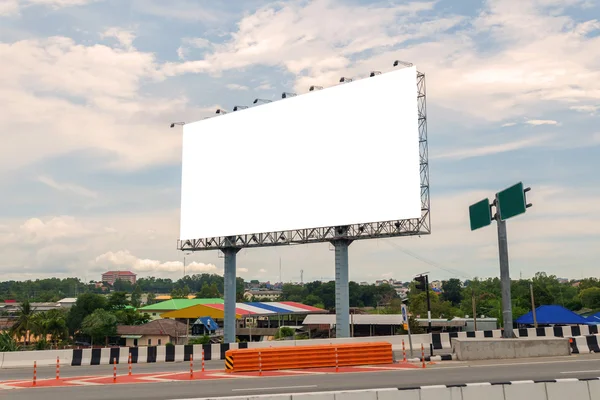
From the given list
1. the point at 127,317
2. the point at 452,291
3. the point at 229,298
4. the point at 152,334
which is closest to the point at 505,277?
the point at 229,298

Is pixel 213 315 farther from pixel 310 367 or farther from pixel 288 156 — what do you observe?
pixel 310 367

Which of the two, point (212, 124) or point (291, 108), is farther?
point (212, 124)

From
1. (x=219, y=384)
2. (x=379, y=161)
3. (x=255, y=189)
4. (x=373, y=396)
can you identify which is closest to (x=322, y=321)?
(x=255, y=189)

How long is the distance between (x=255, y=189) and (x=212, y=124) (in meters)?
8.63

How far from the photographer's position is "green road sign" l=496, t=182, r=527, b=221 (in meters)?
23.0

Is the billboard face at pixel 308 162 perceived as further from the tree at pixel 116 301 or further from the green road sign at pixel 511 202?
the tree at pixel 116 301

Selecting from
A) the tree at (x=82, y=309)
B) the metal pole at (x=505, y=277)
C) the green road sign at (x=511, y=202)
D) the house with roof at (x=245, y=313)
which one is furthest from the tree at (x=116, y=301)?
the green road sign at (x=511, y=202)

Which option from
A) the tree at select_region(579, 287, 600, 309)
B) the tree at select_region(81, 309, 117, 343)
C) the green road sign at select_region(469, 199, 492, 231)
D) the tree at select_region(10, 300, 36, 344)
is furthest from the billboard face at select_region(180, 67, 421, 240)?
the tree at select_region(579, 287, 600, 309)

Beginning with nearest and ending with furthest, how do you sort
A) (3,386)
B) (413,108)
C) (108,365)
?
1. (3,386)
2. (108,365)
3. (413,108)

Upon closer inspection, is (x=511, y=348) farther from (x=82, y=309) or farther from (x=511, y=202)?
(x=82, y=309)

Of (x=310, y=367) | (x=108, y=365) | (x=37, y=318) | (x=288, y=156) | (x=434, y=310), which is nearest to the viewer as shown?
(x=310, y=367)

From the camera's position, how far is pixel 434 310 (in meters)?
91.1

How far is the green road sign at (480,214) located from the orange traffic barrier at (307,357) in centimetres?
701

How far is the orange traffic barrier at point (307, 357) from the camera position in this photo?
21.7 metres
